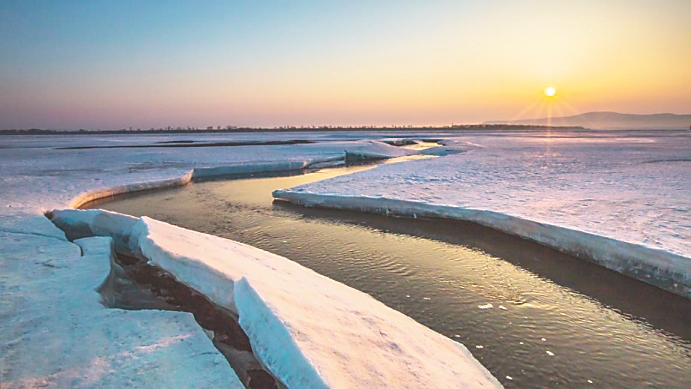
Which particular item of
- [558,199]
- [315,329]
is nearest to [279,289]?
[315,329]

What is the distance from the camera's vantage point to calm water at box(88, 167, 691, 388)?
3418mm

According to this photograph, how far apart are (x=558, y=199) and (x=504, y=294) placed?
13.4 ft

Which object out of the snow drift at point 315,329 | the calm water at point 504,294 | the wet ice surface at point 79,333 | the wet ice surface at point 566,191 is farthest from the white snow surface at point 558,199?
the wet ice surface at point 79,333

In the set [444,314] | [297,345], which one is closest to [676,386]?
[444,314]

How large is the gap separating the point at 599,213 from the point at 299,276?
17.9ft

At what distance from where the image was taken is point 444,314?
4223mm

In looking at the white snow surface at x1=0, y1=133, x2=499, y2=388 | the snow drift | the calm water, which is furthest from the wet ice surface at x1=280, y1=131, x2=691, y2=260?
the white snow surface at x1=0, y1=133, x2=499, y2=388

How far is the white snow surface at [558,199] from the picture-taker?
5.34 m

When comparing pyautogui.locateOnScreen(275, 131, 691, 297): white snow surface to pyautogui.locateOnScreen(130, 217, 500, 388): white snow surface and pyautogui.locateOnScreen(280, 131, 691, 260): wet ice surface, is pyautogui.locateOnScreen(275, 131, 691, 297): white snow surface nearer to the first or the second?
pyautogui.locateOnScreen(280, 131, 691, 260): wet ice surface

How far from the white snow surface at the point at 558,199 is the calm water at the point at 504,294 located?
339 millimetres

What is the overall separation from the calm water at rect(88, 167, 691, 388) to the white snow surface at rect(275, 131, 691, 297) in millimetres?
339

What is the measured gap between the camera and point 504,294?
188 inches

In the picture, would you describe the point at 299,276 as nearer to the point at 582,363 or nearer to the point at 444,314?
the point at 444,314

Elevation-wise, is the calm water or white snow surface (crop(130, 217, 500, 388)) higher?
white snow surface (crop(130, 217, 500, 388))
